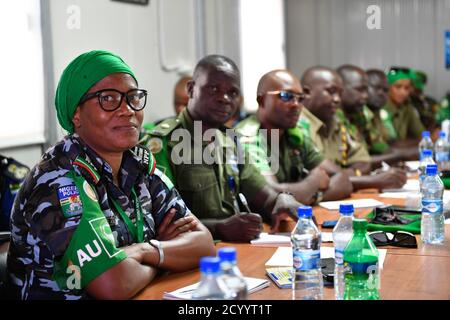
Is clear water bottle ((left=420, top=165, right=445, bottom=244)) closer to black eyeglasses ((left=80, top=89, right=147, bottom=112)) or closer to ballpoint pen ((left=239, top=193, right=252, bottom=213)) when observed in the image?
ballpoint pen ((left=239, top=193, right=252, bottom=213))

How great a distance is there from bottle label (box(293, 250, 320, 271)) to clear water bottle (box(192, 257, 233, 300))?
0.35 metres

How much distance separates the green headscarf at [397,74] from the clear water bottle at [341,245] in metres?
4.82

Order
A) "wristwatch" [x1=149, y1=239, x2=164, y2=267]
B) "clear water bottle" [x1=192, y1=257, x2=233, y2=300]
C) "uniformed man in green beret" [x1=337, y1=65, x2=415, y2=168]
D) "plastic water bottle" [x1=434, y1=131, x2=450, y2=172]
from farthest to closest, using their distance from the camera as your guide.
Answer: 1. "uniformed man in green beret" [x1=337, y1=65, x2=415, y2=168]
2. "plastic water bottle" [x1=434, y1=131, x2=450, y2=172]
3. "wristwatch" [x1=149, y1=239, x2=164, y2=267]
4. "clear water bottle" [x1=192, y1=257, x2=233, y2=300]

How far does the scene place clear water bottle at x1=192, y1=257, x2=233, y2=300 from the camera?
1271 mm

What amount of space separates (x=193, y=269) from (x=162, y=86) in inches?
115

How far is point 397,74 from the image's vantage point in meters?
6.71

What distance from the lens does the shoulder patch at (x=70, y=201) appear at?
5.60 feet

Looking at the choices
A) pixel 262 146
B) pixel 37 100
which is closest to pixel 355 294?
pixel 262 146

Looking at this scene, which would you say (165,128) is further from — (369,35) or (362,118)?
(369,35)

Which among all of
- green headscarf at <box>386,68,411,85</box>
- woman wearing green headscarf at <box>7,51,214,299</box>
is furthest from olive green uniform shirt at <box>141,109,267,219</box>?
green headscarf at <box>386,68,411,85</box>

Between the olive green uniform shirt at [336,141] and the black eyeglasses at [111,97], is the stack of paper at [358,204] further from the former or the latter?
the black eyeglasses at [111,97]

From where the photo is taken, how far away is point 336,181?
341 cm
